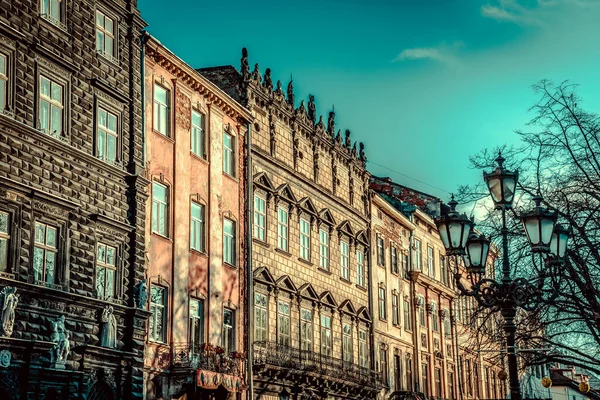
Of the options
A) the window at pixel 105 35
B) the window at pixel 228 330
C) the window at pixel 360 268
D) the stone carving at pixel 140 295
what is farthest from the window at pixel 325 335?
the window at pixel 105 35

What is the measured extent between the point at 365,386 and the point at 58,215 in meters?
22.3

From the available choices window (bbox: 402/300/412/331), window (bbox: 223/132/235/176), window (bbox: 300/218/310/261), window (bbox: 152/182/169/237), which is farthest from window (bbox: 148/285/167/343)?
window (bbox: 402/300/412/331)

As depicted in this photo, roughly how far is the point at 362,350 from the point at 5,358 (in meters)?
25.7

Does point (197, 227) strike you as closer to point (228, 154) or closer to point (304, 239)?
point (228, 154)

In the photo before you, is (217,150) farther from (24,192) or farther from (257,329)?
(24,192)

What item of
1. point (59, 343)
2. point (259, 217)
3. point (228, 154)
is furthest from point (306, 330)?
point (59, 343)

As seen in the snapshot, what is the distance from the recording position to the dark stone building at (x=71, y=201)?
23.0 metres

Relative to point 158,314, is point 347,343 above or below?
above

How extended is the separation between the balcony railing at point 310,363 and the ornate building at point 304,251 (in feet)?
0.16

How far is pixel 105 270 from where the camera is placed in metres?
26.5

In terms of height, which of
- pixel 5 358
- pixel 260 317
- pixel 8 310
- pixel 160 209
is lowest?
pixel 5 358

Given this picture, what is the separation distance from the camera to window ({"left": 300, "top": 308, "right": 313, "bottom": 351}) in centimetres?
3959

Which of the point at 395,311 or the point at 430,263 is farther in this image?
the point at 430,263

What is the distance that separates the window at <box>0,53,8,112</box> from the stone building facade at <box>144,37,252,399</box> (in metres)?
6.67
